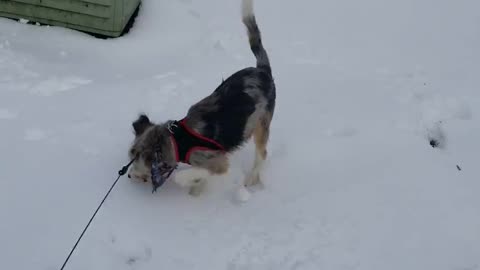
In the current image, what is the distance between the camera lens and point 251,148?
4.51 metres

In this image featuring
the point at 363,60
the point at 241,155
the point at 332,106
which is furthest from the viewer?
the point at 363,60

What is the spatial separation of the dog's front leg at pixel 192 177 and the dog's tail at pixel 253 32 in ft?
3.16

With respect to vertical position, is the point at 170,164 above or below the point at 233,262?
above

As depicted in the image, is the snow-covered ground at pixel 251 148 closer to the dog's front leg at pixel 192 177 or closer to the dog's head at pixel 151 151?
the dog's front leg at pixel 192 177

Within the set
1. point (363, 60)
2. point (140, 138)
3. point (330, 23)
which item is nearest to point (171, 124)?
point (140, 138)

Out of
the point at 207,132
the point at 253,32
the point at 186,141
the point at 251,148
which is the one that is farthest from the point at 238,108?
→ the point at 251,148

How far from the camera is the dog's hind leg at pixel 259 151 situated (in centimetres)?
400

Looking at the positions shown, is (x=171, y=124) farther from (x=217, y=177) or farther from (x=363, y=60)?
(x=363, y=60)

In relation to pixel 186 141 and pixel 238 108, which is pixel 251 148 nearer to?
pixel 238 108

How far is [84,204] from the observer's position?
359cm

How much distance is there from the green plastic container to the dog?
212cm

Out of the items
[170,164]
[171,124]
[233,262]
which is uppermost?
[171,124]

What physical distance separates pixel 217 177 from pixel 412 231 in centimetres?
152

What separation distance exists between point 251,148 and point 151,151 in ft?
3.89
